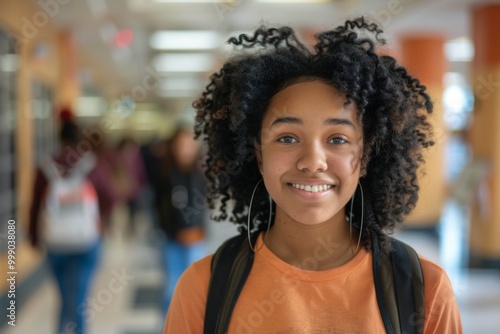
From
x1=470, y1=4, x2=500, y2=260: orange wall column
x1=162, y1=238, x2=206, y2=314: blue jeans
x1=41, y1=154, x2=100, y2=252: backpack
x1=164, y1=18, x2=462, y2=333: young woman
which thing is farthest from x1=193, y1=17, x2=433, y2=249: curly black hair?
x1=470, y1=4, x2=500, y2=260: orange wall column

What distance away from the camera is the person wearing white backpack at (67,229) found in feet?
12.0

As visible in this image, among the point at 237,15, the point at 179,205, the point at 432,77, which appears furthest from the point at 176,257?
the point at 432,77

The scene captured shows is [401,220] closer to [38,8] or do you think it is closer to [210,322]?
[210,322]

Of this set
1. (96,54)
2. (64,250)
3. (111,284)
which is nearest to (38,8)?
(111,284)

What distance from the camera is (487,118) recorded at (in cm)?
702

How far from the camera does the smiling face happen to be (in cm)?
132

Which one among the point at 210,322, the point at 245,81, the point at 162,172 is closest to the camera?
the point at 210,322

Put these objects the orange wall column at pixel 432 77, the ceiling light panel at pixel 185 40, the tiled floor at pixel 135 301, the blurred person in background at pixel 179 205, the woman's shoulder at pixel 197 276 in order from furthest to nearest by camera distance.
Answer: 1. the ceiling light panel at pixel 185 40
2. the orange wall column at pixel 432 77
3. the tiled floor at pixel 135 301
4. the blurred person in background at pixel 179 205
5. the woman's shoulder at pixel 197 276

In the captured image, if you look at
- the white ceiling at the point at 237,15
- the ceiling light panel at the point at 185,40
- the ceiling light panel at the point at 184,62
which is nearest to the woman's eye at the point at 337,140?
the white ceiling at the point at 237,15

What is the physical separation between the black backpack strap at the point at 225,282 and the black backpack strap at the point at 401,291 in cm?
31

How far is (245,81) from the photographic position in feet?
4.70

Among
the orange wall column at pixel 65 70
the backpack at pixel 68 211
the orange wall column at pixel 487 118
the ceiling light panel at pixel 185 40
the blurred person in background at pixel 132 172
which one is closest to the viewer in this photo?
the backpack at pixel 68 211

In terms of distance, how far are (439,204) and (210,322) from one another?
9222 mm

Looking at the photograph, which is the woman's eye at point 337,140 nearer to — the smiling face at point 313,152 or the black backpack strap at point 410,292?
the smiling face at point 313,152
